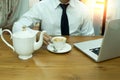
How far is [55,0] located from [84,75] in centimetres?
99

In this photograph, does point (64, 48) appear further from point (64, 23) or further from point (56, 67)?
point (64, 23)

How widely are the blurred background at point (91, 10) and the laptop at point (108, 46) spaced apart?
0.92m

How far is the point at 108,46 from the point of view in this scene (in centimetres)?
117

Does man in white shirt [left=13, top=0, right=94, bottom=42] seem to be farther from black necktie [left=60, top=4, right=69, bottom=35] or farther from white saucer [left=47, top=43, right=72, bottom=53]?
white saucer [left=47, top=43, right=72, bottom=53]

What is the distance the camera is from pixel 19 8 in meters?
2.35

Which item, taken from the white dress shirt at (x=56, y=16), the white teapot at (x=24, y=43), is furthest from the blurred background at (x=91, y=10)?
the white teapot at (x=24, y=43)

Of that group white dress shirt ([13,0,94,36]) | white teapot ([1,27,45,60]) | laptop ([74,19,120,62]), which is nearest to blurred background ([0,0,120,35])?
white dress shirt ([13,0,94,36])

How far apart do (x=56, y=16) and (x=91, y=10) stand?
77 centimetres

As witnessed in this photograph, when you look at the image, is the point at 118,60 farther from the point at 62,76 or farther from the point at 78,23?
the point at 78,23

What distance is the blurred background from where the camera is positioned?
2219 mm

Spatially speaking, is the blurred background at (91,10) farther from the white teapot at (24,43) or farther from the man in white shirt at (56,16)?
the white teapot at (24,43)

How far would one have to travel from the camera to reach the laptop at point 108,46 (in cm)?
111

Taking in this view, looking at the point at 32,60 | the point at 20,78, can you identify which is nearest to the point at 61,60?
the point at 32,60

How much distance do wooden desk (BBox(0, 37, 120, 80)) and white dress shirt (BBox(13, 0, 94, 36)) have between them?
612 millimetres
